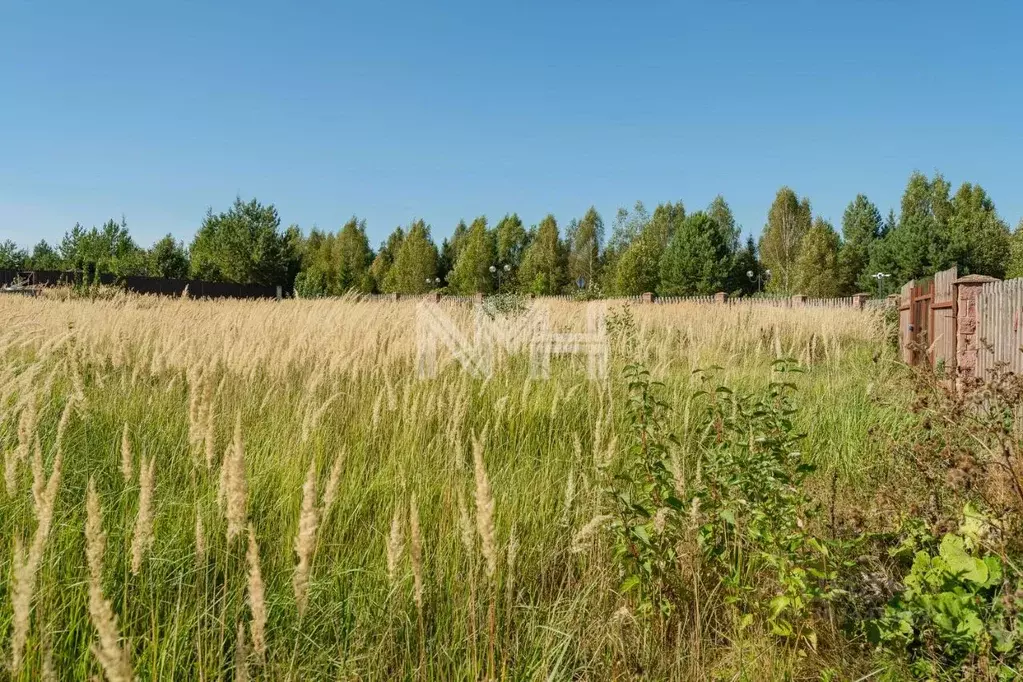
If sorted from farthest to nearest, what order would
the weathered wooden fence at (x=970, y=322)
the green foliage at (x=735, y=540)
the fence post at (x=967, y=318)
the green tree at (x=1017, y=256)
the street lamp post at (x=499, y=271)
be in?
1. the street lamp post at (x=499, y=271)
2. the green tree at (x=1017, y=256)
3. the fence post at (x=967, y=318)
4. the weathered wooden fence at (x=970, y=322)
5. the green foliage at (x=735, y=540)

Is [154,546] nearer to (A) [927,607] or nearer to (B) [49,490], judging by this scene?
(B) [49,490]

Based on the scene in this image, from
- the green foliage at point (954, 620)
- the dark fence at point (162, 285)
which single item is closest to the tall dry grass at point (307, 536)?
the green foliage at point (954, 620)

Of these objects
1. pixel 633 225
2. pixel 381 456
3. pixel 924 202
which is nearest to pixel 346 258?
pixel 633 225

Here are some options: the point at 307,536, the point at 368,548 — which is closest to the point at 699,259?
the point at 368,548

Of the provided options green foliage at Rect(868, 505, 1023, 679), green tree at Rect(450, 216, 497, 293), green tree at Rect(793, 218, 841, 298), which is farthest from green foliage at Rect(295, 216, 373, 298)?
green foliage at Rect(868, 505, 1023, 679)

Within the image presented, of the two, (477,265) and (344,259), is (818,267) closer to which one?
(477,265)

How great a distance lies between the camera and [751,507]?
6.70 ft

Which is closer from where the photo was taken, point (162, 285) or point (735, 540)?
point (735, 540)

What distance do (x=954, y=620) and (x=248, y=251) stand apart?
132 feet

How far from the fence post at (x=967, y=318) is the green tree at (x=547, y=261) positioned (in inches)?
1378

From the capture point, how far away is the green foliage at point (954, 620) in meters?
1.71

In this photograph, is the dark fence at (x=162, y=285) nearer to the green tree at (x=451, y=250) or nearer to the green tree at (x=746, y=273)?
the green tree at (x=451, y=250)

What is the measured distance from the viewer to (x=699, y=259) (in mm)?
35844

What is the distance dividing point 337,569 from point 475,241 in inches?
1631
